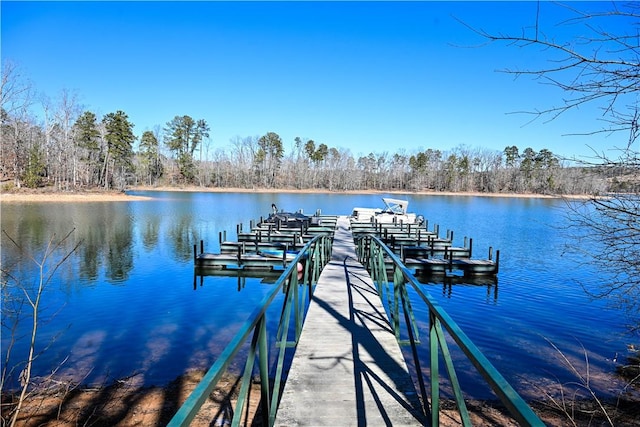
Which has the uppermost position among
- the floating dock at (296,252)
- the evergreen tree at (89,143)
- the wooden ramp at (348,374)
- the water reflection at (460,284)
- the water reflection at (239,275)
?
the evergreen tree at (89,143)

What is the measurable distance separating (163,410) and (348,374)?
320cm

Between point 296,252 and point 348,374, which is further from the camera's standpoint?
point 296,252

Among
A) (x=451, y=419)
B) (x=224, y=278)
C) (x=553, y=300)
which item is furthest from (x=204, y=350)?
(x=553, y=300)

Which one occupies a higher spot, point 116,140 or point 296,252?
point 116,140

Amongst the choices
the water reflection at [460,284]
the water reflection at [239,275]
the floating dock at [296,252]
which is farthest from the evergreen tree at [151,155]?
the water reflection at [460,284]

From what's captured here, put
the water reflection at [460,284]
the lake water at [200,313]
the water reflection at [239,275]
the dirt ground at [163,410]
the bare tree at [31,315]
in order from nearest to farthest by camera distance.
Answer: the bare tree at [31,315] < the dirt ground at [163,410] < the lake water at [200,313] < the water reflection at [460,284] < the water reflection at [239,275]

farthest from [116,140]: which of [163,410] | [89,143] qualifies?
[163,410]

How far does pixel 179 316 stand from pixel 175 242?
12384mm

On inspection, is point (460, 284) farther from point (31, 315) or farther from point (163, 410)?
point (31, 315)

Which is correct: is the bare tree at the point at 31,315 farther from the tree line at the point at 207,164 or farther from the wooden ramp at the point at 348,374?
the tree line at the point at 207,164

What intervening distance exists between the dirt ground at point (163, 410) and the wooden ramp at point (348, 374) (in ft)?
4.56

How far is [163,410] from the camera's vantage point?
5582mm

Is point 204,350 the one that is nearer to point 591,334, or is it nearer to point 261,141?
point 591,334

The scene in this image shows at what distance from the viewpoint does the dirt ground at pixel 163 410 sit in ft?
17.4
